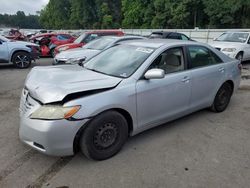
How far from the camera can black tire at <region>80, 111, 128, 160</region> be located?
2.95 meters

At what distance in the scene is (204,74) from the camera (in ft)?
13.8

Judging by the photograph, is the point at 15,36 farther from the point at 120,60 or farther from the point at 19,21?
the point at 19,21

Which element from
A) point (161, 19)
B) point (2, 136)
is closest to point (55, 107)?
point (2, 136)

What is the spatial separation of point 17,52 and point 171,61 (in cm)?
812

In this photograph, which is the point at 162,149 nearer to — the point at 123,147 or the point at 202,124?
the point at 123,147

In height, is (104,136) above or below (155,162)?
above

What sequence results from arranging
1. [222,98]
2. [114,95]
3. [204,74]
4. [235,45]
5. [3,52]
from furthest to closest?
[235,45] → [3,52] → [222,98] → [204,74] → [114,95]

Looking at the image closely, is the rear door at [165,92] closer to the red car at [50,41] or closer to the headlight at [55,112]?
the headlight at [55,112]

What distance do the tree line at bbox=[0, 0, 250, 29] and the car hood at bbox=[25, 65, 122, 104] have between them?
3765 cm

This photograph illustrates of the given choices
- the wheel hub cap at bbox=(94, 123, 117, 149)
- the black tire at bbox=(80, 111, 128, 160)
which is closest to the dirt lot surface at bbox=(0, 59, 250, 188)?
the black tire at bbox=(80, 111, 128, 160)

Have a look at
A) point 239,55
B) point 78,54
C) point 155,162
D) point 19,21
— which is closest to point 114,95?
point 155,162

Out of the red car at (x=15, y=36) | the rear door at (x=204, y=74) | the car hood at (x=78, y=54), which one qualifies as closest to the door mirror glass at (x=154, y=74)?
the rear door at (x=204, y=74)

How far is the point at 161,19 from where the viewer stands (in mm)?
45844

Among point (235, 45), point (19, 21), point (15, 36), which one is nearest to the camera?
point (235, 45)
